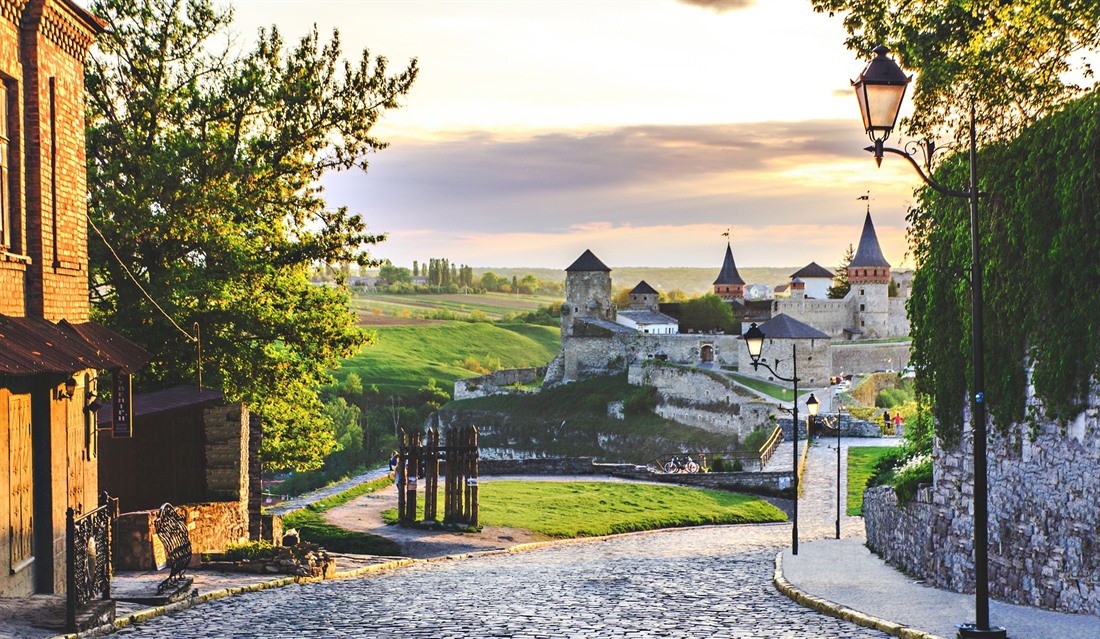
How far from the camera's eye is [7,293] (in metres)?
13.4

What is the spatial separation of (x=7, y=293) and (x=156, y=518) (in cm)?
376

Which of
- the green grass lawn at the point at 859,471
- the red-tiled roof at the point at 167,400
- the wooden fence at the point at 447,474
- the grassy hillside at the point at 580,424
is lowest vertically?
the grassy hillside at the point at 580,424

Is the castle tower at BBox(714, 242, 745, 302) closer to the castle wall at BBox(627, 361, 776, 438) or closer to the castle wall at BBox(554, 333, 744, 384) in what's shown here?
the castle wall at BBox(554, 333, 744, 384)

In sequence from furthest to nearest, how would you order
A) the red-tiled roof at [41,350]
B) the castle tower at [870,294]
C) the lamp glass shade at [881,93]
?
1. the castle tower at [870,294]
2. the red-tiled roof at [41,350]
3. the lamp glass shade at [881,93]

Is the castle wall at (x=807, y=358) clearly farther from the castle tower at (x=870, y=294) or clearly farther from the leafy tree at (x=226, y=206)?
the leafy tree at (x=226, y=206)

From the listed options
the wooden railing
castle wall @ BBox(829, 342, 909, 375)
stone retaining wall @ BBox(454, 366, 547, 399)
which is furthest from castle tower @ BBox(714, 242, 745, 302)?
the wooden railing

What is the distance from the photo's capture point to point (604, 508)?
3031 cm

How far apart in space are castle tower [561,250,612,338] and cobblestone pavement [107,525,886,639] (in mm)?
81862

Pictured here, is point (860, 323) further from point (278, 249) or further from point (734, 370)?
point (278, 249)

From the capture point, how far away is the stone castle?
75250 millimetres

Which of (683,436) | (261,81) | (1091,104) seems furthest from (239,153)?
(683,436)

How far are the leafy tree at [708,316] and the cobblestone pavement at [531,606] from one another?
8244 cm

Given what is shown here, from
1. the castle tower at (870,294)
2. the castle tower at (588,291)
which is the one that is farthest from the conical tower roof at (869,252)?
the castle tower at (588,291)

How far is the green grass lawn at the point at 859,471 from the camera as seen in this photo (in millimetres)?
29316
